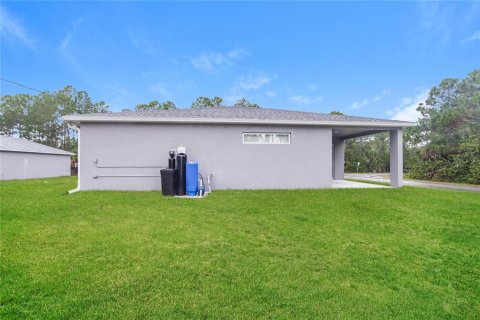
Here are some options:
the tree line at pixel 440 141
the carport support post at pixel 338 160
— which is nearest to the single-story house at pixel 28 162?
the tree line at pixel 440 141

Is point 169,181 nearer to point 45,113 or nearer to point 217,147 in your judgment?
point 217,147

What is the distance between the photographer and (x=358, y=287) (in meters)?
3.13

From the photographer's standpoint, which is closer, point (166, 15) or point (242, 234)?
point (242, 234)

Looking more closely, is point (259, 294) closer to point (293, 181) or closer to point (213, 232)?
point (213, 232)

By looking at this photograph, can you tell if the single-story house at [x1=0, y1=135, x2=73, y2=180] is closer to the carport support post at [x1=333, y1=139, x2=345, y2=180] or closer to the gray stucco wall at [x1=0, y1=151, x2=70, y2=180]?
the gray stucco wall at [x1=0, y1=151, x2=70, y2=180]

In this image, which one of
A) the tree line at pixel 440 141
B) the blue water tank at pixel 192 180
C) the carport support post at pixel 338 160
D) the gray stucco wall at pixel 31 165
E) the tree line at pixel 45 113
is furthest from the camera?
the tree line at pixel 45 113

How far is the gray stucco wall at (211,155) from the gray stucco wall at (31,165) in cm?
1253

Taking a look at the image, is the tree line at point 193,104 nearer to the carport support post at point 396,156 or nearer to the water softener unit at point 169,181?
the carport support post at point 396,156

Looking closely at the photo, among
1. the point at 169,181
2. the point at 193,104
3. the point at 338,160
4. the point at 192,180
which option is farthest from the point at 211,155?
the point at 193,104

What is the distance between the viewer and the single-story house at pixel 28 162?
17156mm

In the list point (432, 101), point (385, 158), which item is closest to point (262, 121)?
point (432, 101)

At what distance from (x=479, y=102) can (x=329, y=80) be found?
9328mm

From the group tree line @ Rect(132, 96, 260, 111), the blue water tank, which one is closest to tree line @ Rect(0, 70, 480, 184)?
tree line @ Rect(132, 96, 260, 111)

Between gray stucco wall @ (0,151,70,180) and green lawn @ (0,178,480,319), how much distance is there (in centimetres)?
1424
